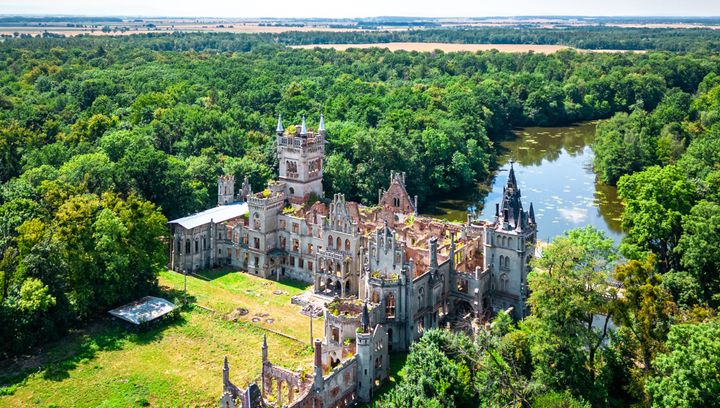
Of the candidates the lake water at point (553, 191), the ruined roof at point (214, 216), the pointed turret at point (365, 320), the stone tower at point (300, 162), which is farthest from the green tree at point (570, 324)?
the ruined roof at point (214, 216)

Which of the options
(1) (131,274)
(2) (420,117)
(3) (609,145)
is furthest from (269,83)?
(1) (131,274)

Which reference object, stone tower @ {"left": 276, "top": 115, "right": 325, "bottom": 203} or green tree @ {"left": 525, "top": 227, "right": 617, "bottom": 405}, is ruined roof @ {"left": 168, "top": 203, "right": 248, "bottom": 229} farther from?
green tree @ {"left": 525, "top": 227, "right": 617, "bottom": 405}

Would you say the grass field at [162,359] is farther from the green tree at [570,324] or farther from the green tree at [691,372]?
the green tree at [691,372]

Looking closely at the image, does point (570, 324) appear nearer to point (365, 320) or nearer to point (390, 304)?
point (365, 320)

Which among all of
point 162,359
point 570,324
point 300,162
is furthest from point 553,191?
point 162,359

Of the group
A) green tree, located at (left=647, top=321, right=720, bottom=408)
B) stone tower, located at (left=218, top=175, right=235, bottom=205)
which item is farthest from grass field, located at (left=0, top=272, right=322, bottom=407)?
green tree, located at (left=647, top=321, right=720, bottom=408)

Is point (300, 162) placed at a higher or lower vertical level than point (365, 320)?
higher

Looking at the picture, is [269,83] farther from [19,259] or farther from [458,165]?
[19,259]
